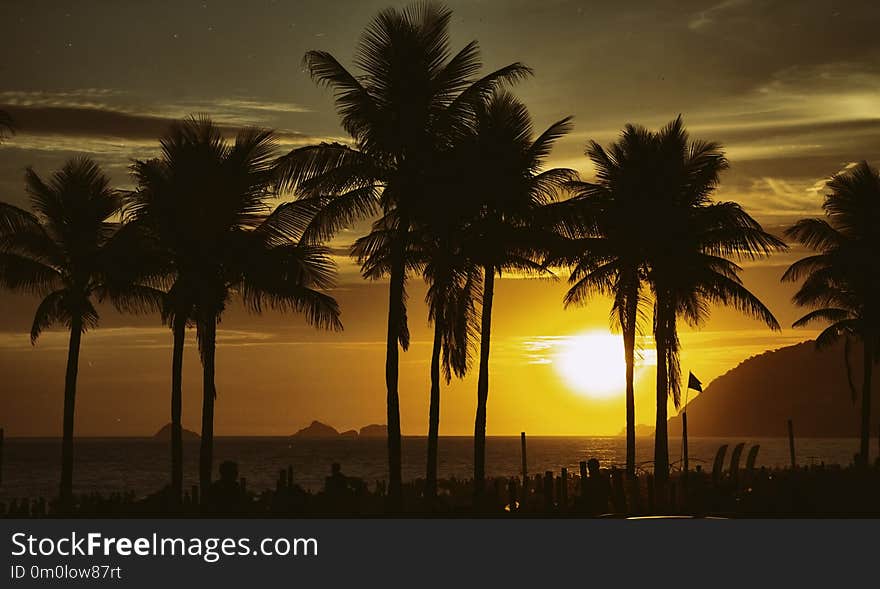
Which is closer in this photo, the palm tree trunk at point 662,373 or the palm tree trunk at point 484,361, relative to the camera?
the palm tree trunk at point 484,361

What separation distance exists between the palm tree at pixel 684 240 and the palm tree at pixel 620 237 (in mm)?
367

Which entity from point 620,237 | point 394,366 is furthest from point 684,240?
point 394,366

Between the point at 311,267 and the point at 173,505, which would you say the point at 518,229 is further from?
the point at 173,505

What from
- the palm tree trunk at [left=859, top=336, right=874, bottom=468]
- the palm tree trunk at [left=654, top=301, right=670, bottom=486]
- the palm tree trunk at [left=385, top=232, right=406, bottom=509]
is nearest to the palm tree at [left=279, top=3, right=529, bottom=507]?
the palm tree trunk at [left=385, top=232, right=406, bottom=509]

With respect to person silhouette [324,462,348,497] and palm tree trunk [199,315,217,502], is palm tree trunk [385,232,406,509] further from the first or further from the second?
palm tree trunk [199,315,217,502]

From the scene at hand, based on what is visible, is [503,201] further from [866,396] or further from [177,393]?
[866,396]

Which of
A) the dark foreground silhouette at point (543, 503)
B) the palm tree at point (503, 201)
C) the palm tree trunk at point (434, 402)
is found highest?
the palm tree at point (503, 201)

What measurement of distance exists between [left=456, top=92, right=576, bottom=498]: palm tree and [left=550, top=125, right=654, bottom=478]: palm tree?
3.25m

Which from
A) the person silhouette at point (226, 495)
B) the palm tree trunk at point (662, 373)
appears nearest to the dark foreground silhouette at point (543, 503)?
the person silhouette at point (226, 495)

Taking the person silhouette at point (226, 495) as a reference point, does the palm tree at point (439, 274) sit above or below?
above

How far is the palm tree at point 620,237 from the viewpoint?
129ft

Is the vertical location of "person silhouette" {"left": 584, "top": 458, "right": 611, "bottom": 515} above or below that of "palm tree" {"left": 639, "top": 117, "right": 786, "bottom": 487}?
below

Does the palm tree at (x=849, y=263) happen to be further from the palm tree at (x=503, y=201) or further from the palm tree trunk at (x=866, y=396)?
the palm tree at (x=503, y=201)

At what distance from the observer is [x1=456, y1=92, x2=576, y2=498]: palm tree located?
34281 mm
